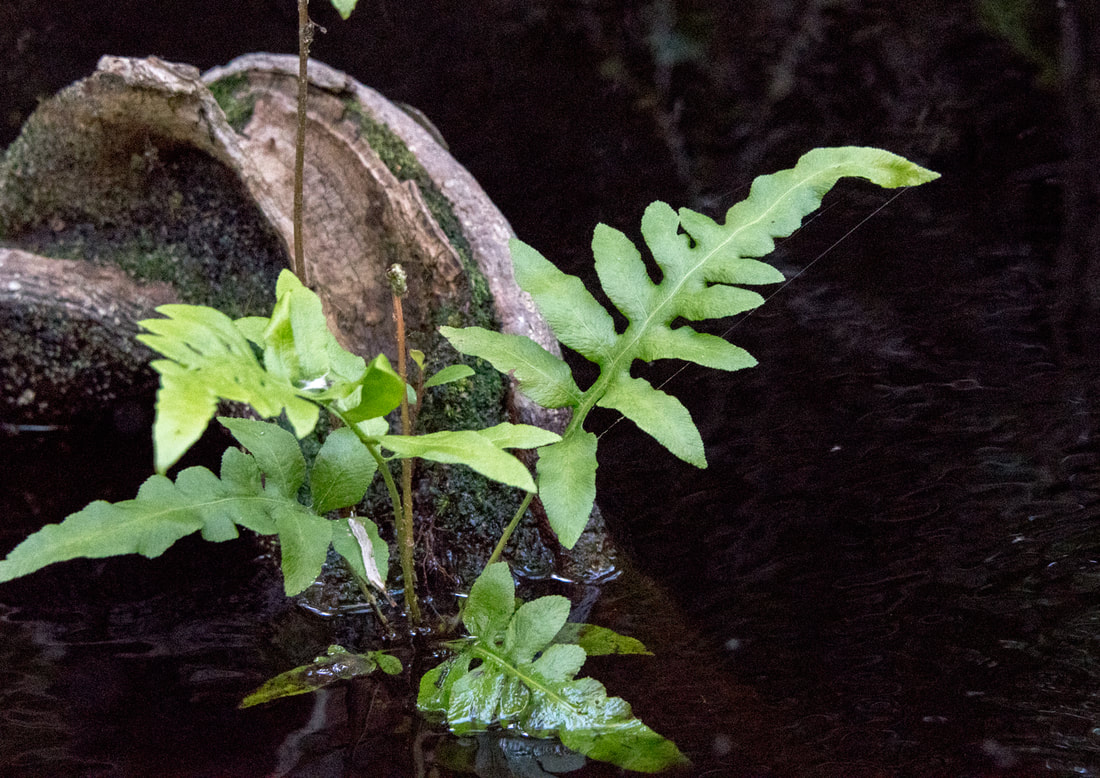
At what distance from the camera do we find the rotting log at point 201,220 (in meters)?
2.37

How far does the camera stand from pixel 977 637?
155 cm

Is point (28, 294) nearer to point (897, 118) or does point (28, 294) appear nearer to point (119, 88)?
point (119, 88)

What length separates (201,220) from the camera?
8.50ft

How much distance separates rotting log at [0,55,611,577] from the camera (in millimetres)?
2371

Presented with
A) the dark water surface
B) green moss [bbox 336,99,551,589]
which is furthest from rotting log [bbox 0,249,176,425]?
the dark water surface

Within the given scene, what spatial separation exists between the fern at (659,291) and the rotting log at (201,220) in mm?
548

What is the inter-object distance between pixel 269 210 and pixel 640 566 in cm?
138

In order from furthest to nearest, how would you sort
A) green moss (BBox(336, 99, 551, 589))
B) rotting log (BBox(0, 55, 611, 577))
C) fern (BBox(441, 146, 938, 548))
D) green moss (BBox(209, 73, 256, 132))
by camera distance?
green moss (BBox(209, 73, 256, 132))
rotting log (BBox(0, 55, 611, 577))
green moss (BBox(336, 99, 551, 589))
fern (BBox(441, 146, 938, 548))

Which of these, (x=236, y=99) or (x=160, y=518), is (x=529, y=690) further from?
(x=236, y=99)

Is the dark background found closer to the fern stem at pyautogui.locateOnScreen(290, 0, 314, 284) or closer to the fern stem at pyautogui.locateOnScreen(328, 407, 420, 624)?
the fern stem at pyautogui.locateOnScreen(328, 407, 420, 624)

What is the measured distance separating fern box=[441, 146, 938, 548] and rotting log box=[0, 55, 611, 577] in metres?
0.55

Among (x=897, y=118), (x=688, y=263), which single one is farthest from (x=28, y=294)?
(x=897, y=118)

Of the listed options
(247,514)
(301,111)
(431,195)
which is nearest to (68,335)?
(431,195)

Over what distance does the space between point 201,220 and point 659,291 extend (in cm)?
151
